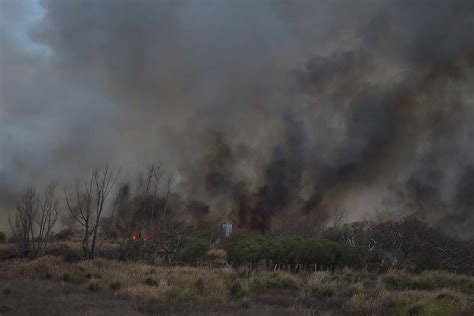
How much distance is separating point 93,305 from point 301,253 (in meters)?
17.7

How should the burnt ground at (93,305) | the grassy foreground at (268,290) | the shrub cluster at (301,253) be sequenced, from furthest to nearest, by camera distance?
the shrub cluster at (301,253) → the grassy foreground at (268,290) → the burnt ground at (93,305)

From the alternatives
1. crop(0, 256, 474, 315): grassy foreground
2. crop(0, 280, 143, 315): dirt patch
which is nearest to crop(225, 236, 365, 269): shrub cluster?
crop(0, 256, 474, 315): grassy foreground

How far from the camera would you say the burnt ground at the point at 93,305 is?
11.7 meters

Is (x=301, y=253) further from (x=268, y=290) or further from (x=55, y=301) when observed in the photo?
(x=55, y=301)

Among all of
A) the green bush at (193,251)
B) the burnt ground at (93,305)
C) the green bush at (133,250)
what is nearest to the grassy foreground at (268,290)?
the burnt ground at (93,305)

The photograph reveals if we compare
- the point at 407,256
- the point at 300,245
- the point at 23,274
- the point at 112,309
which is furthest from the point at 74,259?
the point at 407,256

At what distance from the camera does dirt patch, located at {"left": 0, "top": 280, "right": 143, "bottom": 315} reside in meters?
11.6

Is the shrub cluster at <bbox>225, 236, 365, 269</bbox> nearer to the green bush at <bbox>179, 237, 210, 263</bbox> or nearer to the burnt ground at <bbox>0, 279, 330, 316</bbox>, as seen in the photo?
the green bush at <bbox>179, 237, 210, 263</bbox>

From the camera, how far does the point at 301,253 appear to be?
28.6m

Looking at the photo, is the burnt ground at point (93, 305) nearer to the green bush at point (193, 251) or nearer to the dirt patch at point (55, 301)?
the dirt patch at point (55, 301)

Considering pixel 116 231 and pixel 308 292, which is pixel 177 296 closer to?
pixel 308 292

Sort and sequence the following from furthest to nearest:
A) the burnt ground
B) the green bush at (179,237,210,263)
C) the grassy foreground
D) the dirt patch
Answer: the green bush at (179,237,210,263) < the grassy foreground < the burnt ground < the dirt patch

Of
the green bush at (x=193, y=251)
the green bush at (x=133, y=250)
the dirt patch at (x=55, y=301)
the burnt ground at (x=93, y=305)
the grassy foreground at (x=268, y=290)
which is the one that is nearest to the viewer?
the dirt patch at (x=55, y=301)

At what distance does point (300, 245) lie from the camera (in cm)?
2898
